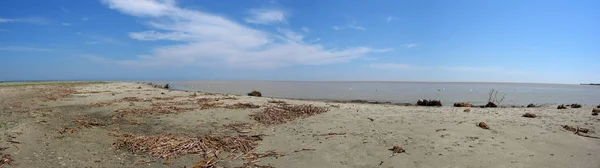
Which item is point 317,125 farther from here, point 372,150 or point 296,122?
point 372,150

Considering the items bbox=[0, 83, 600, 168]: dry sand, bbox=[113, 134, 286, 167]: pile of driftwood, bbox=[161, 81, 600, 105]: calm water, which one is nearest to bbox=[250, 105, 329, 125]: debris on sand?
bbox=[0, 83, 600, 168]: dry sand

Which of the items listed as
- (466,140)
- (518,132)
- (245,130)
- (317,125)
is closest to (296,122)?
(317,125)

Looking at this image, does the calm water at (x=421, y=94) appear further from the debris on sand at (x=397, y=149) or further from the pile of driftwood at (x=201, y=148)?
the pile of driftwood at (x=201, y=148)

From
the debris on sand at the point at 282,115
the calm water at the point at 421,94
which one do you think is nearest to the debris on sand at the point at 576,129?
A: the debris on sand at the point at 282,115

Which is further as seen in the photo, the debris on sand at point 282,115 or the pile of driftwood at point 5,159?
the debris on sand at point 282,115

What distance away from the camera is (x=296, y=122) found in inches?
369

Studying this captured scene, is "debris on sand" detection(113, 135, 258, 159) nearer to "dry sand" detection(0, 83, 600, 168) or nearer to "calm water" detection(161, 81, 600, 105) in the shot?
"dry sand" detection(0, 83, 600, 168)

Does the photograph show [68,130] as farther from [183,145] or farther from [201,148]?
[201,148]

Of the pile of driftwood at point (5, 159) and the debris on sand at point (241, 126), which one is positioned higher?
the debris on sand at point (241, 126)

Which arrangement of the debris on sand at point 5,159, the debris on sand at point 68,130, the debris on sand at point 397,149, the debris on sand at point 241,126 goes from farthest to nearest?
the debris on sand at point 241,126 → the debris on sand at point 68,130 → the debris on sand at point 397,149 → the debris on sand at point 5,159

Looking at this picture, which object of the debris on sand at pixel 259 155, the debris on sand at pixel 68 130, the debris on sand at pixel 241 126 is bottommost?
the debris on sand at pixel 259 155

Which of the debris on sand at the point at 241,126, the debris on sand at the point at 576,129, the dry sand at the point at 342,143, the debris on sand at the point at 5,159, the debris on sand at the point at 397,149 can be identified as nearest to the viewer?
the debris on sand at the point at 5,159

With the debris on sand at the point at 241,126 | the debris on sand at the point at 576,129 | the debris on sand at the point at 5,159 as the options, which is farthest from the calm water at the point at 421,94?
the debris on sand at the point at 5,159

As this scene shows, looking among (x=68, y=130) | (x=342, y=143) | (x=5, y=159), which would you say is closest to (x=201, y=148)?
(x=342, y=143)
